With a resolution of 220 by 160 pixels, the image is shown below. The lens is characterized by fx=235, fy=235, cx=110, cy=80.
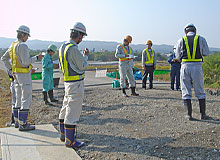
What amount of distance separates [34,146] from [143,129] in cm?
226

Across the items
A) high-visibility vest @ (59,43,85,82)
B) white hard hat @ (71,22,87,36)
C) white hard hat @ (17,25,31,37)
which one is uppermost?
white hard hat @ (17,25,31,37)

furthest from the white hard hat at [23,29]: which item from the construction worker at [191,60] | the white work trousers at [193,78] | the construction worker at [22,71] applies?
the white work trousers at [193,78]

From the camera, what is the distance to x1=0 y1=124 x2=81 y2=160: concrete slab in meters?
3.91

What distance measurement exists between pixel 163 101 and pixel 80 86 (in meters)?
4.18

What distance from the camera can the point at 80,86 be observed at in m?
4.21

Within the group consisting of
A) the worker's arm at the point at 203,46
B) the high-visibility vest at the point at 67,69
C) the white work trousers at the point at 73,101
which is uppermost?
the worker's arm at the point at 203,46

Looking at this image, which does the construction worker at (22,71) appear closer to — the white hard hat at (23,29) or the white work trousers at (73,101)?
the white hard hat at (23,29)

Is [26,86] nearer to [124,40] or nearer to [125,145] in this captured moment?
[125,145]

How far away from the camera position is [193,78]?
5.52m

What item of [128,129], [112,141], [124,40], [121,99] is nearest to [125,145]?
[112,141]

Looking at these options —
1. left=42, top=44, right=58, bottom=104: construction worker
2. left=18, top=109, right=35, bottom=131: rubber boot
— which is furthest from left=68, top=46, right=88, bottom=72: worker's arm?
left=42, top=44, right=58, bottom=104: construction worker

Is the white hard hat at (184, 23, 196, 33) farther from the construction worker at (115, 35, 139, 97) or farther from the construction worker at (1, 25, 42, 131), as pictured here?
the construction worker at (1, 25, 42, 131)

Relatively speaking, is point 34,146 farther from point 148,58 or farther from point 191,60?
point 148,58

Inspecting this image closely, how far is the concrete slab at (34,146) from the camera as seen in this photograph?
12.8 feet
